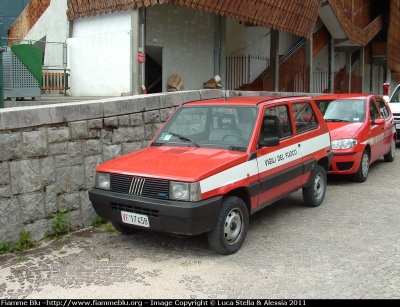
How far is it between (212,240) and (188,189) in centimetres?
70

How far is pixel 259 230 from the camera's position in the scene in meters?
5.89

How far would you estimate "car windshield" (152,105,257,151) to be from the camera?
5.50m

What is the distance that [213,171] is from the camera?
4.67m

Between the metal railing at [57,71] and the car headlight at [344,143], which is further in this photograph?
the metal railing at [57,71]

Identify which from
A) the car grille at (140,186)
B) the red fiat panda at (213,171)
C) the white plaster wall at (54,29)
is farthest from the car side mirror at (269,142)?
the white plaster wall at (54,29)

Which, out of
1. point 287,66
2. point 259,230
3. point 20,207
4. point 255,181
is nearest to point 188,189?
point 255,181

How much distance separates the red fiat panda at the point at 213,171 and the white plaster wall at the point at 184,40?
24.1 feet

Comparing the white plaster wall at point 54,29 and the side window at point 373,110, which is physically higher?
the white plaster wall at point 54,29

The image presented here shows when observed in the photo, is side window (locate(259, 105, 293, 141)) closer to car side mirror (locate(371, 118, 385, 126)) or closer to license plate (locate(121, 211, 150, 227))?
license plate (locate(121, 211, 150, 227))

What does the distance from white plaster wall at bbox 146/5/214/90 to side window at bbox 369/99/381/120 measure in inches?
241

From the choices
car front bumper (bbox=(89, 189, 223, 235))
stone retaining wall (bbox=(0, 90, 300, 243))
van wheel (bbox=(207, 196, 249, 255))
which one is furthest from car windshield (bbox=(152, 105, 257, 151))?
car front bumper (bbox=(89, 189, 223, 235))

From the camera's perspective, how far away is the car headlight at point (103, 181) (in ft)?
16.8

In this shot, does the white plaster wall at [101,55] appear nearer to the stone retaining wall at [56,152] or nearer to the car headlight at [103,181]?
the stone retaining wall at [56,152]

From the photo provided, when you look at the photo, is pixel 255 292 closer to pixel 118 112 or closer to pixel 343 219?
pixel 343 219
